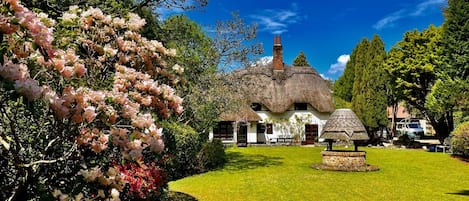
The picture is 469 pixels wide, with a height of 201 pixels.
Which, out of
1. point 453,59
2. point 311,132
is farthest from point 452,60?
point 311,132

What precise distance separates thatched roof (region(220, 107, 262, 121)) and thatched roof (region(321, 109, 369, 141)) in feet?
47.4

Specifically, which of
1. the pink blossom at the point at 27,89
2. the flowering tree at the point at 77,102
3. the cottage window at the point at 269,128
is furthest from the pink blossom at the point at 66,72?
the cottage window at the point at 269,128

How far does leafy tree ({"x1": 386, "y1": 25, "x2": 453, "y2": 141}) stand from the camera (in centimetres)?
2823

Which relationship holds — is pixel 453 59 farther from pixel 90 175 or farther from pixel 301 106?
pixel 90 175

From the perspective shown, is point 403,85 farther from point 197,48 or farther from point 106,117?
point 106,117

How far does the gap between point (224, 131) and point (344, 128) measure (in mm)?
18914

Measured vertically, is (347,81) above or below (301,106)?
above

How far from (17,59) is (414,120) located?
64023mm

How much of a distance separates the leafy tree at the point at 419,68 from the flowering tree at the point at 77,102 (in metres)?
27.2

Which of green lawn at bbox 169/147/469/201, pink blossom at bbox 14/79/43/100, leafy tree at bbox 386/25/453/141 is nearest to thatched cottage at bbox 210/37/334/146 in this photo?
leafy tree at bbox 386/25/453/141

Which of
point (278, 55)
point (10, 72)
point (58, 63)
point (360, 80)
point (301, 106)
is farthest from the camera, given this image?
point (278, 55)

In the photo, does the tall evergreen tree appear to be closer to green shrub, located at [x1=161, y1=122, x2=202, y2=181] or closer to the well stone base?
the well stone base

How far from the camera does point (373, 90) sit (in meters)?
33.9

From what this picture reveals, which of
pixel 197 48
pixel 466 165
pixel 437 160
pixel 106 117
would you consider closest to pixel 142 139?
pixel 106 117
